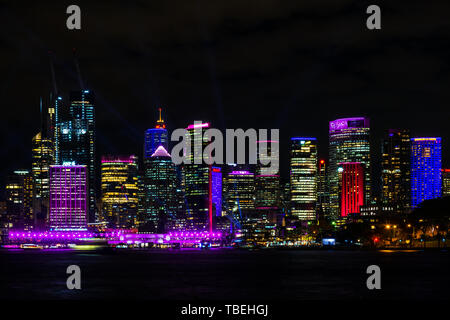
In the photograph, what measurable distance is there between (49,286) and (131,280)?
53.6ft

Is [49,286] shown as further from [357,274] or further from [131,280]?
[357,274]
